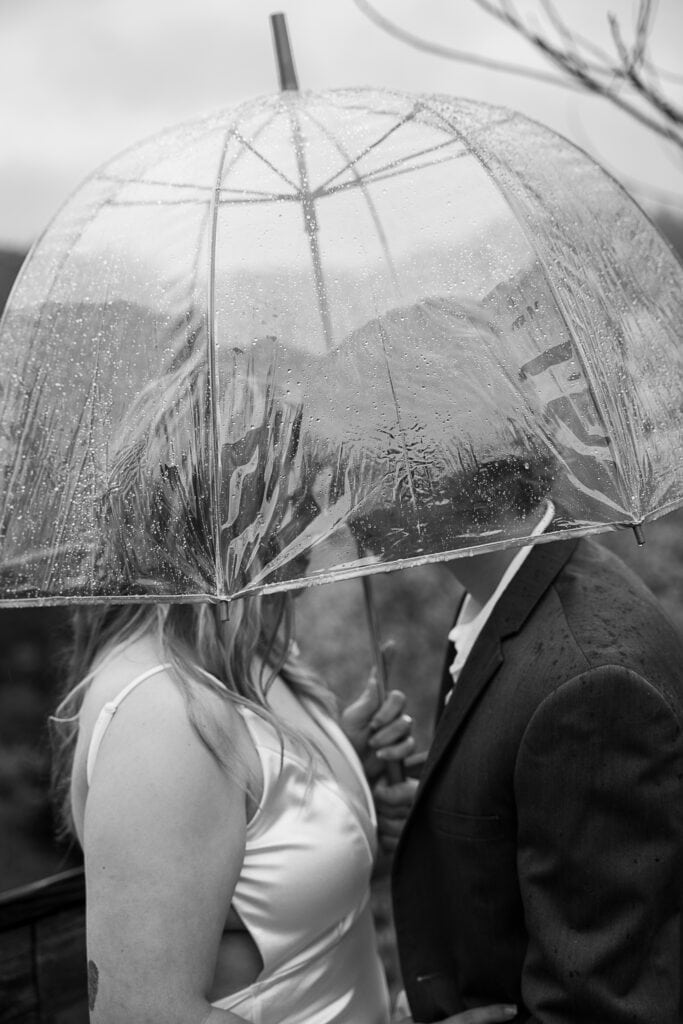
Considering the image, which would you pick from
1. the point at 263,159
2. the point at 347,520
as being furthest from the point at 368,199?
the point at 347,520

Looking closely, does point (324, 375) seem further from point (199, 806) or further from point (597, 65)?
point (597, 65)

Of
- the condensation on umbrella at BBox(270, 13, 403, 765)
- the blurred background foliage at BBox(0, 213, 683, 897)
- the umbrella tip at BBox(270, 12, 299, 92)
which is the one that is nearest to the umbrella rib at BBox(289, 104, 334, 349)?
the condensation on umbrella at BBox(270, 13, 403, 765)

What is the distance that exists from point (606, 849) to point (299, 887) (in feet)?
1.81

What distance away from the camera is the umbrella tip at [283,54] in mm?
1844

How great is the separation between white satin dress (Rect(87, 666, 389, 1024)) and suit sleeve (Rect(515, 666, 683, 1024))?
0.40 metres

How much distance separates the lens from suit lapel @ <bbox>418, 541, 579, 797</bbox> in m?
1.84

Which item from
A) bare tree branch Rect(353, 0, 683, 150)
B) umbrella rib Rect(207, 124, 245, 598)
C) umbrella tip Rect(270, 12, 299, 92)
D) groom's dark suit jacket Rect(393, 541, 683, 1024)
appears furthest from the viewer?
bare tree branch Rect(353, 0, 683, 150)

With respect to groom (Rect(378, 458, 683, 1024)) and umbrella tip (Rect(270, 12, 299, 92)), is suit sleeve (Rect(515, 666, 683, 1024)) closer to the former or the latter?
groom (Rect(378, 458, 683, 1024))

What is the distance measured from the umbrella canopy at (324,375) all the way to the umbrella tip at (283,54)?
158mm

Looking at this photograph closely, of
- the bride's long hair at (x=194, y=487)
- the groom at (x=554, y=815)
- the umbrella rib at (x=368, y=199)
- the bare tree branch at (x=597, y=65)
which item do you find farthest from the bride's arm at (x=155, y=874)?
the bare tree branch at (x=597, y=65)

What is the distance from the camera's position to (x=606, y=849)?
161 centimetres

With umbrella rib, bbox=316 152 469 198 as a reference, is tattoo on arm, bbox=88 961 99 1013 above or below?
below

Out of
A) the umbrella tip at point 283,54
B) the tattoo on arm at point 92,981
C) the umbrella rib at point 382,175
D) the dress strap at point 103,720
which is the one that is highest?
the umbrella tip at point 283,54

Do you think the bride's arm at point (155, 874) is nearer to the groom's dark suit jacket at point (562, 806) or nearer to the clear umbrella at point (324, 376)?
the clear umbrella at point (324, 376)
